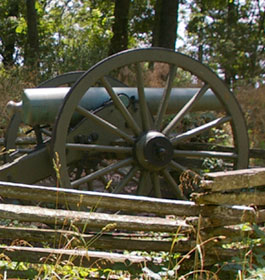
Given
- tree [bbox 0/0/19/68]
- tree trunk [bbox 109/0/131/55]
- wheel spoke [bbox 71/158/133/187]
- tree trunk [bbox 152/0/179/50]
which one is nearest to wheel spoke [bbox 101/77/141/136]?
wheel spoke [bbox 71/158/133/187]

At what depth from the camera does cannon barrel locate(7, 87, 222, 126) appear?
5.11 m

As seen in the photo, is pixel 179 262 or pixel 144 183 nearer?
pixel 179 262

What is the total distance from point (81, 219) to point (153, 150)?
1836 millimetres

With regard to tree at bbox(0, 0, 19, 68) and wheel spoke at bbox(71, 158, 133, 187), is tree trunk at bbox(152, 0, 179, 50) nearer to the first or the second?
wheel spoke at bbox(71, 158, 133, 187)

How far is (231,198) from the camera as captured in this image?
3.57 meters

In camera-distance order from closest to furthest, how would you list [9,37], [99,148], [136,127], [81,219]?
[81,219] → [99,148] → [136,127] → [9,37]

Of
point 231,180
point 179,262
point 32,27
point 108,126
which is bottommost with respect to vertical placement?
point 179,262

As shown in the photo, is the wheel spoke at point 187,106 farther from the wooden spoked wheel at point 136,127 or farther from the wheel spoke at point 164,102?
the wheel spoke at point 164,102

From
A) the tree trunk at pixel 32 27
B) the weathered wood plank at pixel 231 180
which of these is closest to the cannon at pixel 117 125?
the weathered wood plank at pixel 231 180

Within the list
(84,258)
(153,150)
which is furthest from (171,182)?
(84,258)

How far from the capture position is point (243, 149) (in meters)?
5.39

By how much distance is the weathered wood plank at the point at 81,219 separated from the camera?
3.35 m

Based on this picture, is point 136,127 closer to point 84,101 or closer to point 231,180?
point 84,101

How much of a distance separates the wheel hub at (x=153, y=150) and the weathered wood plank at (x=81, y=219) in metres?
1.57
